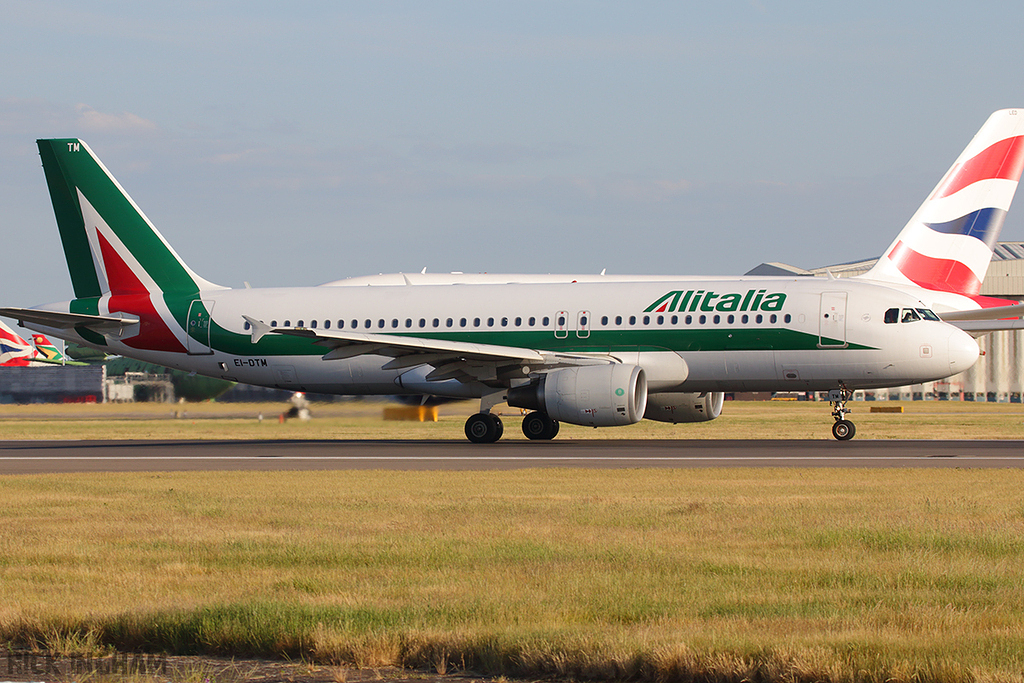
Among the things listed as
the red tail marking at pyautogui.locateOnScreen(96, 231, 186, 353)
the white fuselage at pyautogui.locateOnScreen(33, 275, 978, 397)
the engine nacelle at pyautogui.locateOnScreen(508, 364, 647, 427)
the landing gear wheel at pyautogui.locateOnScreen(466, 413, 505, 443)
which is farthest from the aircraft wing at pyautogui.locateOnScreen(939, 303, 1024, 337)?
the red tail marking at pyautogui.locateOnScreen(96, 231, 186, 353)

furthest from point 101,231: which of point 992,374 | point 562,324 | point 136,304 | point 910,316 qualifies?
point 992,374

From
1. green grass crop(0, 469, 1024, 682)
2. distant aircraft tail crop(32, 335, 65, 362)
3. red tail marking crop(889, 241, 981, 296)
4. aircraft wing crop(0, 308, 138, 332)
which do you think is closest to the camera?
green grass crop(0, 469, 1024, 682)

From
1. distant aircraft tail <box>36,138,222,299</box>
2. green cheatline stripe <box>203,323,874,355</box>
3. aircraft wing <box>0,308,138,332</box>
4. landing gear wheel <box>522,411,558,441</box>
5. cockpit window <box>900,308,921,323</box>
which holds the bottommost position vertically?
landing gear wheel <box>522,411,558,441</box>

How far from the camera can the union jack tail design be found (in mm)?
38562

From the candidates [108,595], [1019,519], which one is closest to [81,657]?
[108,595]

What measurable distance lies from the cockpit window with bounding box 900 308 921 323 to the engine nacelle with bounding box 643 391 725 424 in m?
5.63

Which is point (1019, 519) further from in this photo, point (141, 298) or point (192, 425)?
point (192, 425)

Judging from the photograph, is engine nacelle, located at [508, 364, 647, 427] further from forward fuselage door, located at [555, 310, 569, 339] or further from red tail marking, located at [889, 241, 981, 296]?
red tail marking, located at [889, 241, 981, 296]

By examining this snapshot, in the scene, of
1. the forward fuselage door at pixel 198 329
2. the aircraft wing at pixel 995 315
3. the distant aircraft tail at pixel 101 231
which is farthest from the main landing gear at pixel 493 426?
the aircraft wing at pixel 995 315

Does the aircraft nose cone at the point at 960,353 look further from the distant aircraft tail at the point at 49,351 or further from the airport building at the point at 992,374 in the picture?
the distant aircraft tail at the point at 49,351

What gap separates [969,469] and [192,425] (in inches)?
980

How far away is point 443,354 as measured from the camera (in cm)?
2875

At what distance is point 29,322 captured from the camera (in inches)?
1246

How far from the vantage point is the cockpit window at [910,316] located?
2786 centimetres
